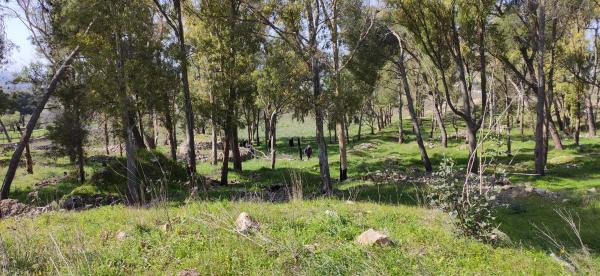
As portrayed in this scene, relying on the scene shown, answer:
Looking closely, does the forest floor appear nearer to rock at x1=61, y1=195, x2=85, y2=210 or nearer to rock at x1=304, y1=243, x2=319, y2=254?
A: rock at x1=304, y1=243, x2=319, y2=254

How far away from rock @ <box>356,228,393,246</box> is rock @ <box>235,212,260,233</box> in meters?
1.86

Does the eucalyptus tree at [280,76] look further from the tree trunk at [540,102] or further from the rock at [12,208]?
the tree trunk at [540,102]

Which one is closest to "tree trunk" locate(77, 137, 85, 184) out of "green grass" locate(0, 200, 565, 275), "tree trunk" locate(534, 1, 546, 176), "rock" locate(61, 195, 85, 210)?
"rock" locate(61, 195, 85, 210)

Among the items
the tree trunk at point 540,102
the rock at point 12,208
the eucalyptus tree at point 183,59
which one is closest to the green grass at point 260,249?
the rock at point 12,208

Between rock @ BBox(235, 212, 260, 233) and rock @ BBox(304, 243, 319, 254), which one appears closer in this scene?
rock @ BBox(304, 243, 319, 254)

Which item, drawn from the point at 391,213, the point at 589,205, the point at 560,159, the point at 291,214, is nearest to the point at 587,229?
the point at 589,205

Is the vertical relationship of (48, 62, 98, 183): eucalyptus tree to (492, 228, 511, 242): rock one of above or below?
above

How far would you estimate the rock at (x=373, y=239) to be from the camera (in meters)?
6.81

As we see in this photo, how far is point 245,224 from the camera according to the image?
23.6ft

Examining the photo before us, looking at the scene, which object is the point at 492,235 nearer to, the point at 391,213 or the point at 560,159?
the point at 391,213

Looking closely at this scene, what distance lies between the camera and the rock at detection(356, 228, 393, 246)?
268 inches

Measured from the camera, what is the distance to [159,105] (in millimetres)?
15742

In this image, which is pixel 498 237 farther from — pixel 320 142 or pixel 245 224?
pixel 320 142

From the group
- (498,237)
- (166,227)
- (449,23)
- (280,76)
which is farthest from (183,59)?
(498,237)
